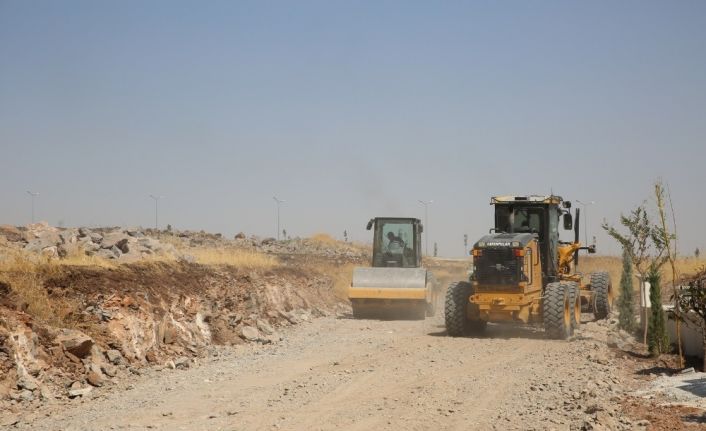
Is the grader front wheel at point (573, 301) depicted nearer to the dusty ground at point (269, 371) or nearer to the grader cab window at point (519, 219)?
the dusty ground at point (269, 371)

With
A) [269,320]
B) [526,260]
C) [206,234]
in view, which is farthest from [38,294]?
[206,234]

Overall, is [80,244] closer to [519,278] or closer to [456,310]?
[456,310]

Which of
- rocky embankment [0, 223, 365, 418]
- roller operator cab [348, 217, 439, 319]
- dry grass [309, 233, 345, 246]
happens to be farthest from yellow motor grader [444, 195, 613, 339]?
dry grass [309, 233, 345, 246]

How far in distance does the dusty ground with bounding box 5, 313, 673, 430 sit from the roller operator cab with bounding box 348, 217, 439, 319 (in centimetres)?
552

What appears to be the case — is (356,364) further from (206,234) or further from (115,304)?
(206,234)

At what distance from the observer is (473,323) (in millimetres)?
20047

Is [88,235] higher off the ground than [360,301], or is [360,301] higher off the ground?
[88,235]

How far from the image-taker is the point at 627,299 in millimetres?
20750

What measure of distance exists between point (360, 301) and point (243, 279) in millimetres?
3891

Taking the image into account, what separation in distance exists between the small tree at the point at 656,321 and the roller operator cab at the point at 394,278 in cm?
863

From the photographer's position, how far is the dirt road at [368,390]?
10.3m

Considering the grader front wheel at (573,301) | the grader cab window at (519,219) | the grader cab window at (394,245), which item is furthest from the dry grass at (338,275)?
the grader front wheel at (573,301)

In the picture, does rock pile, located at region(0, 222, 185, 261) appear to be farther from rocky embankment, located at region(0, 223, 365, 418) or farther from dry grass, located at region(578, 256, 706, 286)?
dry grass, located at region(578, 256, 706, 286)

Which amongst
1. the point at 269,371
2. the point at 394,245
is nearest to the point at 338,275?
the point at 394,245
